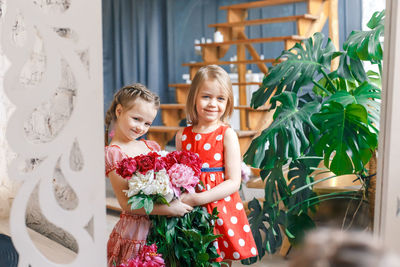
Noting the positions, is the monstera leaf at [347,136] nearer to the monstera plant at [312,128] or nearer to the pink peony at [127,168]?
the monstera plant at [312,128]

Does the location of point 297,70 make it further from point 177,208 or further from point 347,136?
point 177,208

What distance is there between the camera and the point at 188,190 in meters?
1.45

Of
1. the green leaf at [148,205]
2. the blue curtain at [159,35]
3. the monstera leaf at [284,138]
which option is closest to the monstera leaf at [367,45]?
the monstera leaf at [284,138]

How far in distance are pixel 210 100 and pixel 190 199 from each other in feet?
1.26

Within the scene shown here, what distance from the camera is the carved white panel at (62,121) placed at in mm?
967

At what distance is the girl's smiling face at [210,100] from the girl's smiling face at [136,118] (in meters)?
0.19

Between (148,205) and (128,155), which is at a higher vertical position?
(128,155)

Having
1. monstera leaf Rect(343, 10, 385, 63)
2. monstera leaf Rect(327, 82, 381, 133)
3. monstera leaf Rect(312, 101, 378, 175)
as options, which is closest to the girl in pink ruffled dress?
monstera leaf Rect(312, 101, 378, 175)

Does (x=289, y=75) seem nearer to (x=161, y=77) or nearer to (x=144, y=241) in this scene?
(x=144, y=241)

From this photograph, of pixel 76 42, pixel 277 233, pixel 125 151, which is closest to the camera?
pixel 76 42

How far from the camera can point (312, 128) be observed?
2.02 m

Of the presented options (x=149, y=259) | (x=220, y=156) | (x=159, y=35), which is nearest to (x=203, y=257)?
(x=149, y=259)

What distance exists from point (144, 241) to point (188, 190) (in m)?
0.23

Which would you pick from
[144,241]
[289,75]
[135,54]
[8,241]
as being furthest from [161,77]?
[144,241]
